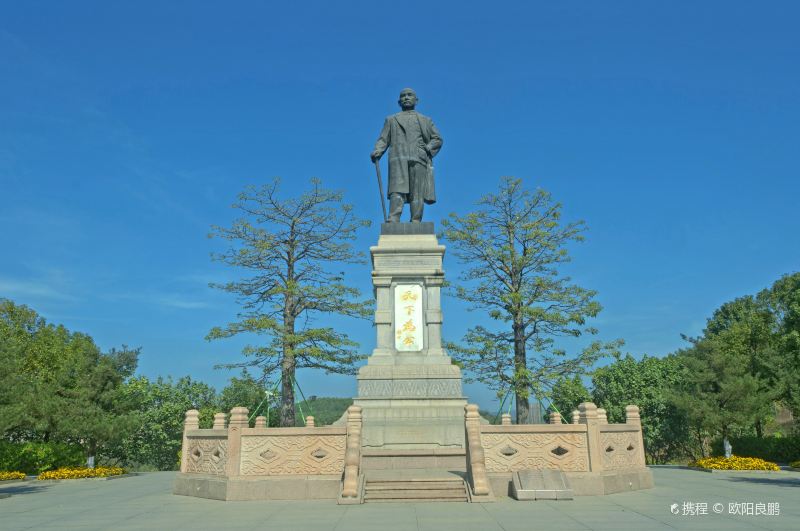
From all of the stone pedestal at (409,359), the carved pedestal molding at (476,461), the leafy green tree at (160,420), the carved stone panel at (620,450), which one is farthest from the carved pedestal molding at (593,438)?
the leafy green tree at (160,420)

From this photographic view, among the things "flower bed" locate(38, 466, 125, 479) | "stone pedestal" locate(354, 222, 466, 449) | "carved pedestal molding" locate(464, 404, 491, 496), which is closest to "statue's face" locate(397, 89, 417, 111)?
"stone pedestal" locate(354, 222, 466, 449)

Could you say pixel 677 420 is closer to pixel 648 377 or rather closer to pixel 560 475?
pixel 648 377

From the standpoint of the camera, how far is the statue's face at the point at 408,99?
18.7 metres

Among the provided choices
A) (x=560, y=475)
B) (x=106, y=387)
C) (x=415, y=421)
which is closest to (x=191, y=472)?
(x=415, y=421)

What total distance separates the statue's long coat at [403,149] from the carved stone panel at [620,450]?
860 cm

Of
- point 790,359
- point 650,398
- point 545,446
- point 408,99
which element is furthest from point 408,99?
point 650,398

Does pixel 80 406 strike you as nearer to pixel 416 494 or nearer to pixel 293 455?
pixel 293 455

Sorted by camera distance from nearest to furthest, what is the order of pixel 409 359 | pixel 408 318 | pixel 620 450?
pixel 620 450
pixel 409 359
pixel 408 318

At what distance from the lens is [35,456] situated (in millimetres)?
21094

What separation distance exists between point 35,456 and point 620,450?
1984 cm

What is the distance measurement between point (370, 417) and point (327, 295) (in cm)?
1065

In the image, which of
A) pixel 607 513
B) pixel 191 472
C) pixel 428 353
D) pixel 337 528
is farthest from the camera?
pixel 428 353

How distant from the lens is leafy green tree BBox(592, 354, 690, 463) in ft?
98.7

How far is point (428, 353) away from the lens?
16.0 metres
